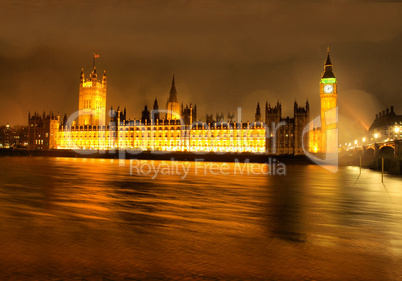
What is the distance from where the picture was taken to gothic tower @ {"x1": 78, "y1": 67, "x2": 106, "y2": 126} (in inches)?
4286

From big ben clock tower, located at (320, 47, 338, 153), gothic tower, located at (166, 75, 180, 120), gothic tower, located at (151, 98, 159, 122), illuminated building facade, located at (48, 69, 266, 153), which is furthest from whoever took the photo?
gothic tower, located at (151, 98, 159, 122)

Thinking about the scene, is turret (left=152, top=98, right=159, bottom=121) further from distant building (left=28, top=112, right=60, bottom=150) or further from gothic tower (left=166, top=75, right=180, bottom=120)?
distant building (left=28, top=112, right=60, bottom=150)

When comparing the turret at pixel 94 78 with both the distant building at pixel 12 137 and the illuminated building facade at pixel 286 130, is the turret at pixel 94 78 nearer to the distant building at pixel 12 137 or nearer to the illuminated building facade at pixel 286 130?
the distant building at pixel 12 137

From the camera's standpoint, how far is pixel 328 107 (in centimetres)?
7669

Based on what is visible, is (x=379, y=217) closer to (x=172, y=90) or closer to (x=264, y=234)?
(x=264, y=234)

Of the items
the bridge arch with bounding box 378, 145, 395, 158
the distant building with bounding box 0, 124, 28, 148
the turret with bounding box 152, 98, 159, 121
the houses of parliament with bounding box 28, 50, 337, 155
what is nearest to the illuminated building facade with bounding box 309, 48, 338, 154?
the houses of parliament with bounding box 28, 50, 337, 155

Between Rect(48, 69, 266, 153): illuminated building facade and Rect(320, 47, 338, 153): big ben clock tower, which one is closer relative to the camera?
Rect(320, 47, 338, 153): big ben clock tower

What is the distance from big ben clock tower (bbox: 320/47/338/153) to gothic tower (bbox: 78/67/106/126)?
65.2 m

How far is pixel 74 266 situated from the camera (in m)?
6.22

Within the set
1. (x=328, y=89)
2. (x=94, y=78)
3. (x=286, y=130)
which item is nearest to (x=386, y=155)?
(x=286, y=130)

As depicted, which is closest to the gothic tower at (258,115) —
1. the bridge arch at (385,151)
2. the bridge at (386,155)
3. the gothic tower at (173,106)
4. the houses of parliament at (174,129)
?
the houses of parliament at (174,129)

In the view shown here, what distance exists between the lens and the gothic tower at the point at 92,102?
357ft

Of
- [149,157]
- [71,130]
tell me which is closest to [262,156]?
[149,157]

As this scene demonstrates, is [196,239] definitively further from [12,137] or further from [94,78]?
[12,137]
